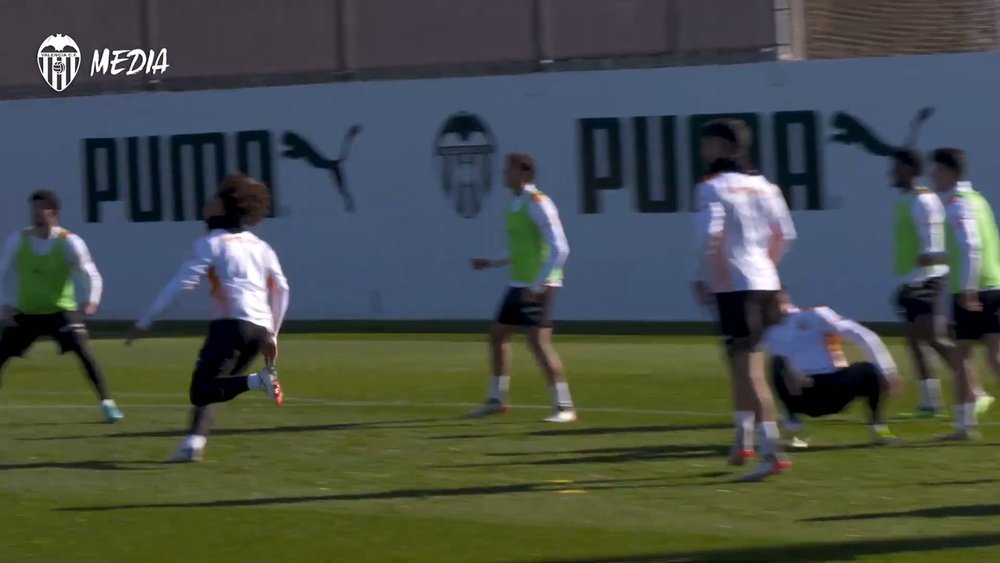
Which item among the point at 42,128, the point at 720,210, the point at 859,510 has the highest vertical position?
the point at 42,128

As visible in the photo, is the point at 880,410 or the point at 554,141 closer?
the point at 880,410

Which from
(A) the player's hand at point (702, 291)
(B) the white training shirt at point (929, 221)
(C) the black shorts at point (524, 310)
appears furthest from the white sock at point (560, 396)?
(A) the player's hand at point (702, 291)

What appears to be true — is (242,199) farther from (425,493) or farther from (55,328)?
(55,328)

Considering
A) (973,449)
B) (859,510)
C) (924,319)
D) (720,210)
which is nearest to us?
(859,510)

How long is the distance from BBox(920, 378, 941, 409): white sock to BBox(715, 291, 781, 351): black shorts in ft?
11.2

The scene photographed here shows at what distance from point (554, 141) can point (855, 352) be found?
28.5 feet

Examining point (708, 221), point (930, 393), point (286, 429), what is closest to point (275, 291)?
point (286, 429)

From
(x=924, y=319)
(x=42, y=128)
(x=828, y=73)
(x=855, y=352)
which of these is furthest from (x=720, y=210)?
(x=42, y=128)

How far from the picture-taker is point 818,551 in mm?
8188

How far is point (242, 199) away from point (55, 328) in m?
3.48

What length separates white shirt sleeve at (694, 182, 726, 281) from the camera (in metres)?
9.98

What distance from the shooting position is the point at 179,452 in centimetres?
1155

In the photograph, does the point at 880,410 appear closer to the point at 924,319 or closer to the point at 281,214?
the point at 924,319

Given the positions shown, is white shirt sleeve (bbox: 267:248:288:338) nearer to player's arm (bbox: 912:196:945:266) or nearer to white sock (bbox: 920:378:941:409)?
player's arm (bbox: 912:196:945:266)
